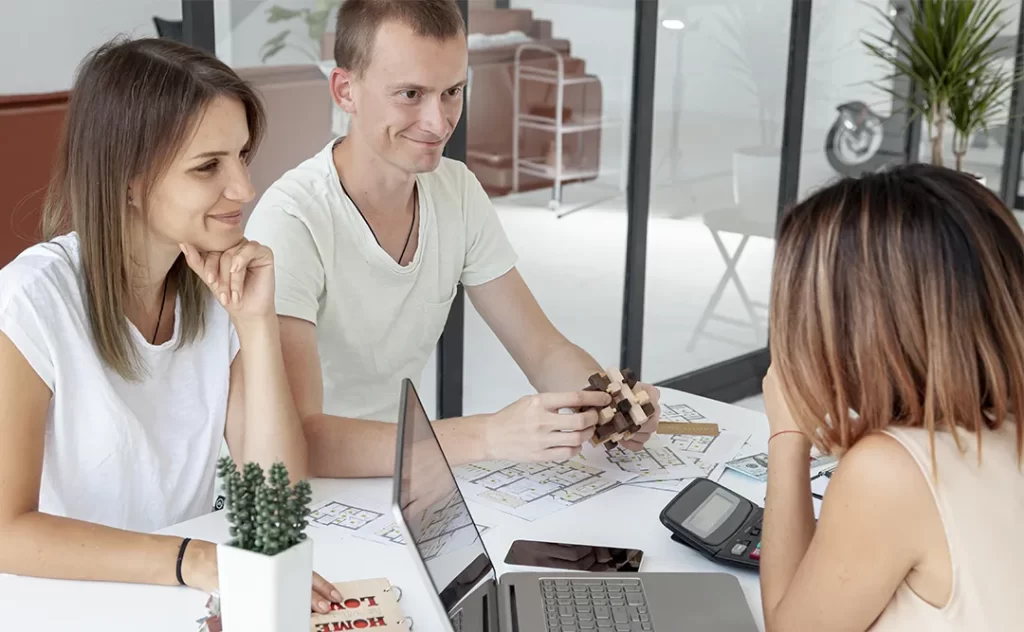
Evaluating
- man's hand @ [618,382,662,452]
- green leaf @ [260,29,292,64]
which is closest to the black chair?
green leaf @ [260,29,292,64]

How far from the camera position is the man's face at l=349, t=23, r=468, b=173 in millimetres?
2125

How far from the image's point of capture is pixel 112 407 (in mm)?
1654

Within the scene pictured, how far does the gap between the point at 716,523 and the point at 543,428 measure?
0.32 meters

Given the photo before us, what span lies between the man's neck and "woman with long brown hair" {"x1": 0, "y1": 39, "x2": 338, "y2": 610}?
1.24 feet

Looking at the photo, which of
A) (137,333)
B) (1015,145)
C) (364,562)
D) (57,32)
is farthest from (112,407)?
(1015,145)

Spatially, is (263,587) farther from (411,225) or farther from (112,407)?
(411,225)

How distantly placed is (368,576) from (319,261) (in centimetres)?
80

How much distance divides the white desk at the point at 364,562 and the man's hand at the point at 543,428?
0.34 ft

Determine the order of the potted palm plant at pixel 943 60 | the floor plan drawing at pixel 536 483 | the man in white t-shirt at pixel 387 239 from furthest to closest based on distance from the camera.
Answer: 1. the potted palm plant at pixel 943 60
2. the man in white t-shirt at pixel 387 239
3. the floor plan drawing at pixel 536 483

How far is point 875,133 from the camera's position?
499 cm

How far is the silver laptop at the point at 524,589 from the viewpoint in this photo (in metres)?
1.20

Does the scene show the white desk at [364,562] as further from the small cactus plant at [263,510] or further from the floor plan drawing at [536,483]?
the small cactus plant at [263,510]

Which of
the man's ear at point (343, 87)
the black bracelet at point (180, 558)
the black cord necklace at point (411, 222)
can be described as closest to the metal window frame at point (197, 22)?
the man's ear at point (343, 87)

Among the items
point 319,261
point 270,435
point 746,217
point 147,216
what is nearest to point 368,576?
point 270,435
